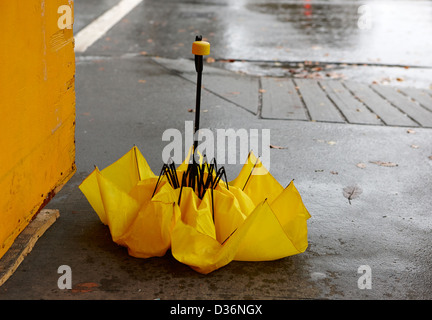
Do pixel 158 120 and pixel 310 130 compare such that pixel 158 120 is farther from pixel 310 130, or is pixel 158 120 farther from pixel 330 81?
pixel 330 81

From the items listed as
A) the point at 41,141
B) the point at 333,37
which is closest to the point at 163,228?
the point at 41,141

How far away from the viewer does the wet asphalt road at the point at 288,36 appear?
27.9 ft

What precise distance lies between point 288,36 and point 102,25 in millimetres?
3594

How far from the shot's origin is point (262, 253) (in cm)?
307

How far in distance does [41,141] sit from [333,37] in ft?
28.1

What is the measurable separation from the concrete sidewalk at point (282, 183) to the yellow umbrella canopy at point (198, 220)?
0.10m

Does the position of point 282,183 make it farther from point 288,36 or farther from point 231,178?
point 288,36

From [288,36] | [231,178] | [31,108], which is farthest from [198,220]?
[288,36]

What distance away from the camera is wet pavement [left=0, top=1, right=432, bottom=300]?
2883 mm

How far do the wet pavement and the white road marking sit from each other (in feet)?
0.82

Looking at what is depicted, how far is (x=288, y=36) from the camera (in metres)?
10.6
